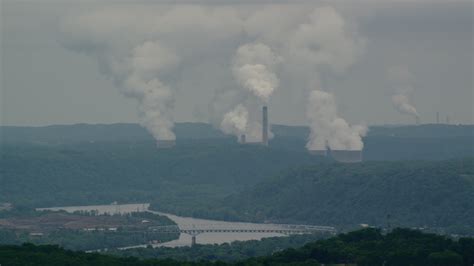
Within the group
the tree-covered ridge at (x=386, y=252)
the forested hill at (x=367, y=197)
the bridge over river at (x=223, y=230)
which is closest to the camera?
the tree-covered ridge at (x=386, y=252)

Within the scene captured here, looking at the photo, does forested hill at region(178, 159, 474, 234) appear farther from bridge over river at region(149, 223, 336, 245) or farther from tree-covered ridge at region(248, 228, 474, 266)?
tree-covered ridge at region(248, 228, 474, 266)

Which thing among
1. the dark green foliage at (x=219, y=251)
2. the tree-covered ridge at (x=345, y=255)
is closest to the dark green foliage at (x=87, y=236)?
the dark green foliage at (x=219, y=251)

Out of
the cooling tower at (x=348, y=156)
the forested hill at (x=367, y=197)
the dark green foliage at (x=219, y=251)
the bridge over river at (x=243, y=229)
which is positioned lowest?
the dark green foliage at (x=219, y=251)

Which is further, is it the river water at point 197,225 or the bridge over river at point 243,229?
the bridge over river at point 243,229

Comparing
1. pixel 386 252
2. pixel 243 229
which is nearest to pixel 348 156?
pixel 243 229

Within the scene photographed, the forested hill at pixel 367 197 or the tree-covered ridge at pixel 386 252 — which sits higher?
the forested hill at pixel 367 197

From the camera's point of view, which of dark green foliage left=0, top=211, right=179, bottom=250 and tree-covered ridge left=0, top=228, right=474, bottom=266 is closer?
tree-covered ridge left=0, top=228, right=474, bottom=266

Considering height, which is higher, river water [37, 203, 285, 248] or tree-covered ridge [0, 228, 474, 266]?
river water [37, 203, 285, 248]

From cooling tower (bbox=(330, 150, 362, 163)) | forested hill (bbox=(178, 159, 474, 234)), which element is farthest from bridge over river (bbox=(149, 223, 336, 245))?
cooling tower (bbox=(330, 150, 362, 163))

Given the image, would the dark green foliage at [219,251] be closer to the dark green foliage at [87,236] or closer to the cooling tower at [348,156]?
the dark green foliage at [87,236]
